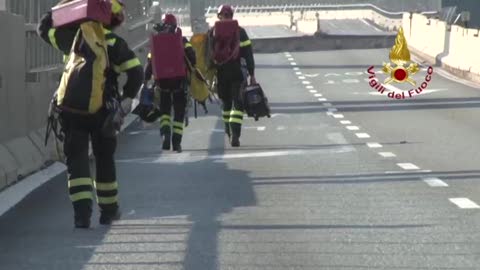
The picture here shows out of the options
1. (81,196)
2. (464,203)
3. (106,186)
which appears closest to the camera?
(81,196)

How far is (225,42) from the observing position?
1866 centimetres

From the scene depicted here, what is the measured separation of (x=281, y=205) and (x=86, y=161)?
2.07 metres

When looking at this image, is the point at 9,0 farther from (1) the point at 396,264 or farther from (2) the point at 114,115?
(1) the point at 396,264

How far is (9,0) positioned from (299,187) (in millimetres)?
4685

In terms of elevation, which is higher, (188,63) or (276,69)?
(188,63)

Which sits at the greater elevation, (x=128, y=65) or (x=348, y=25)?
(x=128, y=65)

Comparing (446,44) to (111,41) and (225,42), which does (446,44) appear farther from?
(111,41)

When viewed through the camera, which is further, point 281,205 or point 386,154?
point 386,154

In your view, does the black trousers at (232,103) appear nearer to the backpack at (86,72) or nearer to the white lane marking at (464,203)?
the white lane marking at (464,203)

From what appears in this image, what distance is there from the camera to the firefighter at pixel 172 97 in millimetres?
17562

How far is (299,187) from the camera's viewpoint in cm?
1405

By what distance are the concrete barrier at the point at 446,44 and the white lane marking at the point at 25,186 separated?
20.7 metres

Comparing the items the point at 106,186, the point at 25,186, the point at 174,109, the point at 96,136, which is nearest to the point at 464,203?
the point at 106,186

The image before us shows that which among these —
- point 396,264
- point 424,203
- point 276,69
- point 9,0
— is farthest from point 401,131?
point 276,69
